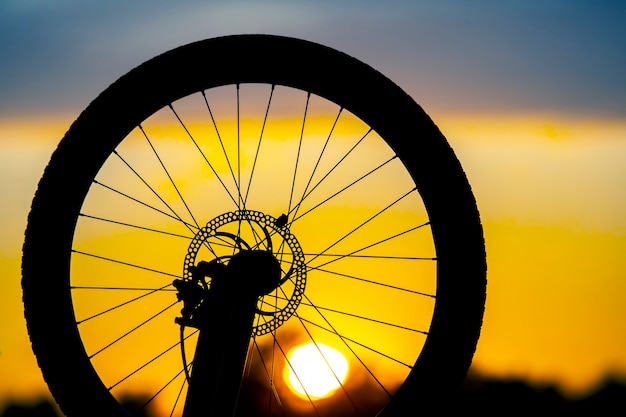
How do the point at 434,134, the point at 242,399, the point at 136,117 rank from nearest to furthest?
the point at 434,134
the point at 136,117
the point at 242,399

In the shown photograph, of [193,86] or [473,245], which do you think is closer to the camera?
[473,245]

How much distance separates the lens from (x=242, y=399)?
23875 millimetres

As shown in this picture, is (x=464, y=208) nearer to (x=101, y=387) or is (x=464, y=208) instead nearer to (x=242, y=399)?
(x=101, y=387)

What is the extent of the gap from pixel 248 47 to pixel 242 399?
20.1 metres

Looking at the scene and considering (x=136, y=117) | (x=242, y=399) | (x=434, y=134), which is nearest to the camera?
(x=434, y=134)

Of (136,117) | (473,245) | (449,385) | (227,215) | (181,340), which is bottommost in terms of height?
(449,385)

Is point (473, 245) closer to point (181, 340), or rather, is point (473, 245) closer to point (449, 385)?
point (449, 385)

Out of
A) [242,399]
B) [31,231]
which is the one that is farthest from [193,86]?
[242,399]

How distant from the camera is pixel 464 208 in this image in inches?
204

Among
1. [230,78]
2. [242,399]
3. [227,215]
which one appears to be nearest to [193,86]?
[230,78]

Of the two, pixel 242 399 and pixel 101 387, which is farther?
pixel 242 399

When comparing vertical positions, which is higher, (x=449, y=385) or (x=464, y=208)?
(x=464, y=208)

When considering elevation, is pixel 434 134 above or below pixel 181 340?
above

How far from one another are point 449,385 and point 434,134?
6.27 feet
